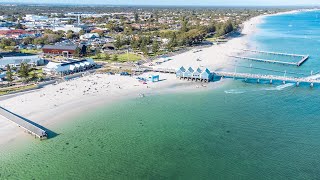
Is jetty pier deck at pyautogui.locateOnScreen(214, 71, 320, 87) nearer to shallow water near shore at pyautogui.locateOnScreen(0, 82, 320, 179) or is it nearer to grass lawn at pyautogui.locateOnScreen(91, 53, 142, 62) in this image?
shallow water near shore at pyautogui.locateOnScreen(0, 82, 320, 179)

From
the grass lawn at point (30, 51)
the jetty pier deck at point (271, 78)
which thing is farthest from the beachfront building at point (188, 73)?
the grass lawn at point (30, 51)

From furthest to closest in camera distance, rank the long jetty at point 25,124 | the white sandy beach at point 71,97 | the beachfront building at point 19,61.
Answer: the beachfront building at point 19,61, the white sandy beach at point 71,97, the long jetty at point 25,124

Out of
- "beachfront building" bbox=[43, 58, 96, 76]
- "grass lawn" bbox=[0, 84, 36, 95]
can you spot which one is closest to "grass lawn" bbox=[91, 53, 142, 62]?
"beachfront building" bbox=[43, 58, 96, 76]

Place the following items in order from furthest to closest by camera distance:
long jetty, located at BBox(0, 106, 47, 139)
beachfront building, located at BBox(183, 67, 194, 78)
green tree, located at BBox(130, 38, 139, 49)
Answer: green tree, located at BBox(130, 38, 139, 49) < beachfront building, located at BBox(183, 67, 194, 78) < long jetty, located at BBox(0, 106, 47, 139)

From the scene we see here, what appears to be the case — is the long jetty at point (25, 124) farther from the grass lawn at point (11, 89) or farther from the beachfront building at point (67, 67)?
the beachfront building at point (67, 67)

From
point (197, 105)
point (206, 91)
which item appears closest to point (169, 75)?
point (206, 91)

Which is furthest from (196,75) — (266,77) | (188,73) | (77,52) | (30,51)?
(30,51)

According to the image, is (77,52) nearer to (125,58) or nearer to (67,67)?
(125,58)
